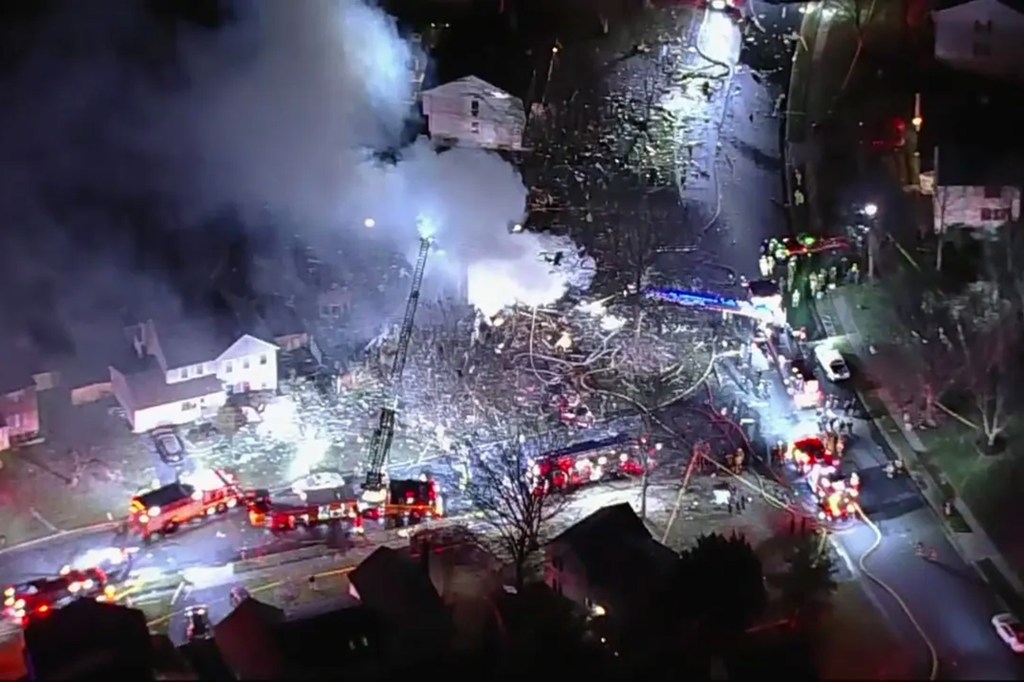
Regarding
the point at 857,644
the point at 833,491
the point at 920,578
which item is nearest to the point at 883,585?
the point at 920,578

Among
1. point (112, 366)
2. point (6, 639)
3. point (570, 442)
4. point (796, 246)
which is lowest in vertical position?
point (6, 639)

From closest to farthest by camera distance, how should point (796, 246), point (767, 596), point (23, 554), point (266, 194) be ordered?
1. point (767, 596)
2. point (23, 554)
3. point (796, 246)
4. point (266, 194)

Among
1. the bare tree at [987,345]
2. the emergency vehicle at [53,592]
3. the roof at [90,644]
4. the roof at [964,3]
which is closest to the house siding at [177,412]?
the emergency vehicle at [53,592]

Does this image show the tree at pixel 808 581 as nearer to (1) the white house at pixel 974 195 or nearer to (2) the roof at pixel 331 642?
(2) the roof at pixel 331 642

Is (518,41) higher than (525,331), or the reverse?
(518,41)

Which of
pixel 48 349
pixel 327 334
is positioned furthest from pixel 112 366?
pixel 327 334

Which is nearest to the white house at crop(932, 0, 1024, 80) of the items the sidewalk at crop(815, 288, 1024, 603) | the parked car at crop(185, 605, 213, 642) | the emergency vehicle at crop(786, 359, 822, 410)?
the sidewalk at crop(815, 288, 1024, 603)

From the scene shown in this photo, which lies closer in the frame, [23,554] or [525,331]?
[23,554]

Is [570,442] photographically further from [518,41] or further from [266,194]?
[518,41]
